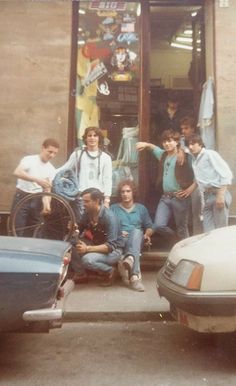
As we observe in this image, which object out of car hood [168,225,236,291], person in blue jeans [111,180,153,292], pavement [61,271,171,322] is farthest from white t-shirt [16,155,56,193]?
car hood [168,225,236,291]

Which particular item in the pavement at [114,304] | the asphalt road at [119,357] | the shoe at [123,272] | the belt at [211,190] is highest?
the belt at [211,190]

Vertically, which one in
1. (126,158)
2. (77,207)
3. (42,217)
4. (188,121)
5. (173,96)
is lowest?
(42,217)

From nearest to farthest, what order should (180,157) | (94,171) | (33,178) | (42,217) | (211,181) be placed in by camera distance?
1. (42,217)
2. (33,178)
3. (211,181)
4. (94,171)
5. (180,157)

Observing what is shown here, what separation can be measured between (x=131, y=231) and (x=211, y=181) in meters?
1.34

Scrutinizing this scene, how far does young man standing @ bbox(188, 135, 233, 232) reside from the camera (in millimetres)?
6961

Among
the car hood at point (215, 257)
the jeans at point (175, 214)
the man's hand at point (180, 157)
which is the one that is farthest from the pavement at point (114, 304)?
the man's hand at point (180, 157)

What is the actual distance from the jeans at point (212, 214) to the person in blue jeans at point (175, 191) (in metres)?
0.31

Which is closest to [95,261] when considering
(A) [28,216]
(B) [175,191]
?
(A) [28,216]

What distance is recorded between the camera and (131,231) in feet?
22.4

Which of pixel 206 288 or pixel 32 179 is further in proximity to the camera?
pixel 32 179

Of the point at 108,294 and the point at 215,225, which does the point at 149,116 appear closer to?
the point at 215,225

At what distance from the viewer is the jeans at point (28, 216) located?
684 cm

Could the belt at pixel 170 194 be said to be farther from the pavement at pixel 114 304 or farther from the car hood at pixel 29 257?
the car hood at pixel 29 257

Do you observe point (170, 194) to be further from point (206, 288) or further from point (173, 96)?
point (206, 288)
